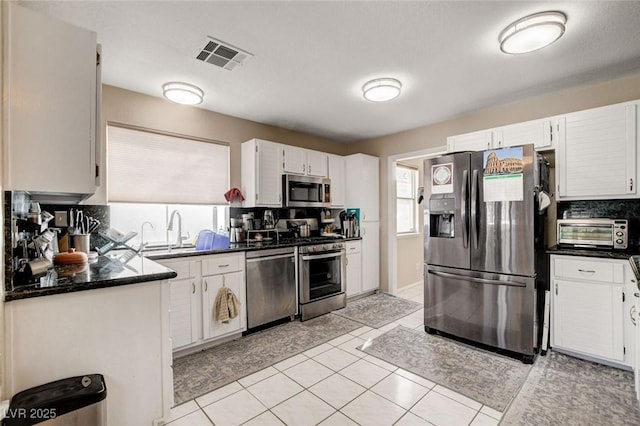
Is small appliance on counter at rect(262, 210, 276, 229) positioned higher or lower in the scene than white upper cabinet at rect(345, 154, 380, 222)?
lower

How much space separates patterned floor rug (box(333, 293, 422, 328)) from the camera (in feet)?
11.7

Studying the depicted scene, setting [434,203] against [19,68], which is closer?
[19,68]

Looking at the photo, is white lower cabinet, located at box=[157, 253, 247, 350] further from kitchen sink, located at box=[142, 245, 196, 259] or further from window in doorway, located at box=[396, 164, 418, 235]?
window in doorway, located at box=[396, 164, 418, 235]

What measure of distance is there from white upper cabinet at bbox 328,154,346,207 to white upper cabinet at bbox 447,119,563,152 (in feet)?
5.62

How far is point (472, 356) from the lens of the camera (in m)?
2.62

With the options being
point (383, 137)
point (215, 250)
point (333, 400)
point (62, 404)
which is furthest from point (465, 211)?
point (62, 404)

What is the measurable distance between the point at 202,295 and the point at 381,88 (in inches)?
105

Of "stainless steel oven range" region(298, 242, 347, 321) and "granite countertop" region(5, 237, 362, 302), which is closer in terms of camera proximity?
"granite countertop" region(5, 237, 362, 302)

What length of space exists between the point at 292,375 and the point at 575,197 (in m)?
3.05

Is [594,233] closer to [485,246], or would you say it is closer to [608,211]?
[608,211]

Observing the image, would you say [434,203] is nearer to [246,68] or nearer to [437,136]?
[437,136]

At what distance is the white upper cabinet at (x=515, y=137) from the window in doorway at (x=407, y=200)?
1.79 metres

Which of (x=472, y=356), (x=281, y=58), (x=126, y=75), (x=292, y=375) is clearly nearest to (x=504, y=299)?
(x=472, y=356)

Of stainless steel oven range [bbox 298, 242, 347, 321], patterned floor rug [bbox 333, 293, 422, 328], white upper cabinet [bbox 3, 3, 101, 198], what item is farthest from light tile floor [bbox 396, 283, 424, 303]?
white upper cabinet [bbox 3, 3, 101, 198]
